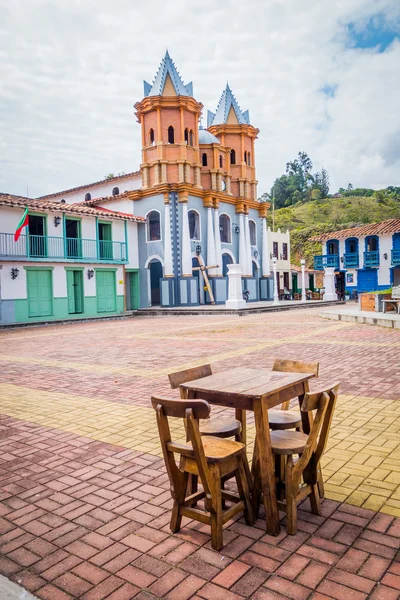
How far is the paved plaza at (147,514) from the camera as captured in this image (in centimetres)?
239

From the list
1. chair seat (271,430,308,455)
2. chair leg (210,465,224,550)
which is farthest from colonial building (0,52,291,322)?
chair leg (210,465,224,550)

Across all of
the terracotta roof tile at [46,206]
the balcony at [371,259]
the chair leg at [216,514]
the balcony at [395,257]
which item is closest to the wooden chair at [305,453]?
the chair leg at [216,514]

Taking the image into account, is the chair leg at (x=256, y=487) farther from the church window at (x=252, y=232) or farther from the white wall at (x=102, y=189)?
the church window at (x=252, y=232)

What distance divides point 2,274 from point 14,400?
1614 cm

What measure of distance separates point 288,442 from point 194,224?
27.9 meters

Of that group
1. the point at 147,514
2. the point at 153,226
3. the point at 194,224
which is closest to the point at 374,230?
the point at 194,224

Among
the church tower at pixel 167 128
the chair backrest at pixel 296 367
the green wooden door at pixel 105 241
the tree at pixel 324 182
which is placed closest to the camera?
the chair backrest at pixel 296 367

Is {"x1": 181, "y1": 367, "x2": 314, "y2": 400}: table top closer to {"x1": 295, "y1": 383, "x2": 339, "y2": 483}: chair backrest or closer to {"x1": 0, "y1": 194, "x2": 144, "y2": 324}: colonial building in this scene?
{"x1": 295, "y1": 383, "x2": 339, "y2": 483}: chair backrest

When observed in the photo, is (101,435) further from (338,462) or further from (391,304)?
(391,304)

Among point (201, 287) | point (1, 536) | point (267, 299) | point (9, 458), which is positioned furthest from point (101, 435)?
point (267, 299)

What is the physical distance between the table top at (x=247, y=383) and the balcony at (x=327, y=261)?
40.0 m

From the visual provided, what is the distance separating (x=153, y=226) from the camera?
2958cm

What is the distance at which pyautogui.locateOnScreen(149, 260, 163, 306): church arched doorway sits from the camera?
30703 mm

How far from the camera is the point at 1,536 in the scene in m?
2.91
